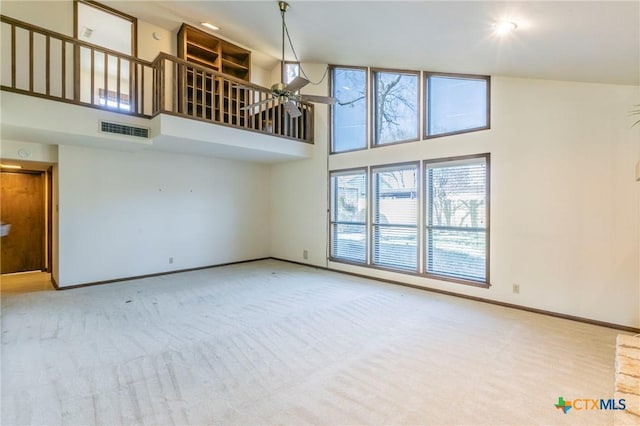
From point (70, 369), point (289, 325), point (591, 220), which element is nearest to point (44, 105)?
point (70, 369)

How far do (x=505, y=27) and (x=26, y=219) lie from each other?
8.64 meters

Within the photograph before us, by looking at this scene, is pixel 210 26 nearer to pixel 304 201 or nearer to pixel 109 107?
pixel 109 107

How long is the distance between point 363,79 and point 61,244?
6100 mm

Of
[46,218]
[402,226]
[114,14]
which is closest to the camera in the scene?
[402,226]

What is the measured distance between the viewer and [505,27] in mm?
2641

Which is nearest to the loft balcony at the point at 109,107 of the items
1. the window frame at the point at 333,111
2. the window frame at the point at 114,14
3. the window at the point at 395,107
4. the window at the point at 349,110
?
the window frame at the point at 114,14

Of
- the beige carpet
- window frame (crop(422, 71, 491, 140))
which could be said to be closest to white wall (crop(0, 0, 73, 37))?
the beige carpet

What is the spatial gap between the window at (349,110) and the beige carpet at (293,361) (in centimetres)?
319

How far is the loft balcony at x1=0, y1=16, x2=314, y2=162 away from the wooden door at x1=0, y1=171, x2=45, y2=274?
7.10 feet

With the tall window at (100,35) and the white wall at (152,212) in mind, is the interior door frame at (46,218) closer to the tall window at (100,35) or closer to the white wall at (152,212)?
the white wall at (152,212)

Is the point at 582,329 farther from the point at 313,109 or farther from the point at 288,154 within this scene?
the point at 313,109

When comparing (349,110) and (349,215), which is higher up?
(349,110)

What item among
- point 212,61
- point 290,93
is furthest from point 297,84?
point 212,61

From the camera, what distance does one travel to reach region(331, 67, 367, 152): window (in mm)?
6043
